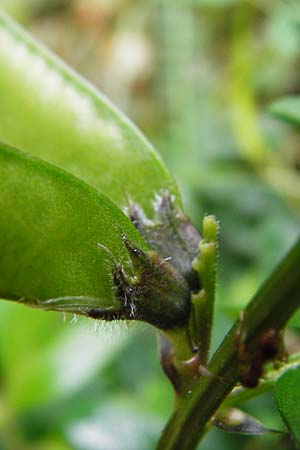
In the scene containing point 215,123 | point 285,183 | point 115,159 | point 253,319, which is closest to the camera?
point 253,319

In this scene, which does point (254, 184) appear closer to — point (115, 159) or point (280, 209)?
point (280, 209)

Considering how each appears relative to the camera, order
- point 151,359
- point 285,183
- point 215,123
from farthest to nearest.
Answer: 1. point 215,123
2. point 285,183
3. point 151,359

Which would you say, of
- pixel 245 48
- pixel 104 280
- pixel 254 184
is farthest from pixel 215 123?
pixel 104 280

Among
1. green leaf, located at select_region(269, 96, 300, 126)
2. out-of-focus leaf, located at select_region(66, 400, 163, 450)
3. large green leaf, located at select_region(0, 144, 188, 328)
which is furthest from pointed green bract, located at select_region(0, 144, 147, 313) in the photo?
out-of-focus leaf, located at select_region(66, 400, 163, 450)

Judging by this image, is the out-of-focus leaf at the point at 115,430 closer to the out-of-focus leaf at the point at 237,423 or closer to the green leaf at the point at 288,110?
the out-of-focus leaf at the point at 237,423

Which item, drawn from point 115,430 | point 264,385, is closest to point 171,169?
point 115,430

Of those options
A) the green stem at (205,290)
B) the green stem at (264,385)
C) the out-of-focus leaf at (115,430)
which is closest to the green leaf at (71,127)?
the green stem at (205,290)

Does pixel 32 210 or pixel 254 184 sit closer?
pixel 32 210

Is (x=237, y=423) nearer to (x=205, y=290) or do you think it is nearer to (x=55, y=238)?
(x=205, y=290)
